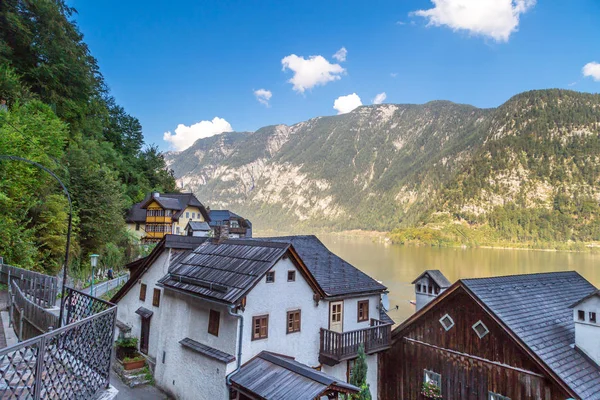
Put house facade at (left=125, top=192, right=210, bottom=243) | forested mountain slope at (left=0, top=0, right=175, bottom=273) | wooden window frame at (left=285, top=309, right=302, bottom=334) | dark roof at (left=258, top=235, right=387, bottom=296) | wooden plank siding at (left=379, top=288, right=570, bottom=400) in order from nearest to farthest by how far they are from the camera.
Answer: wooden plank siding at (left=379, top=288, right=570, bottom=400) < wooden window frame at (left=285, top=309, right=302, bottom=334) < dark roof at (left=258, top=235, right=387, bottom=296) < forested mountain slope at (left=0, top=0, right=175, bottom=273) < house facade at (left=125, top=192, right=210, bottom=243)

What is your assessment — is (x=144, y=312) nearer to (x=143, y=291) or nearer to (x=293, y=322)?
(x=143, y=291)

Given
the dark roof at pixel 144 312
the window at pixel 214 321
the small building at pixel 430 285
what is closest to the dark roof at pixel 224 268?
the window at pixel 214 321

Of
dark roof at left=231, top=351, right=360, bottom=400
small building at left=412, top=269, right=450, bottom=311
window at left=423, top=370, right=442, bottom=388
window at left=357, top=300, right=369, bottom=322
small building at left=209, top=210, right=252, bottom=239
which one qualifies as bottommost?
window at left=423, top=370, right=442, bottom=388

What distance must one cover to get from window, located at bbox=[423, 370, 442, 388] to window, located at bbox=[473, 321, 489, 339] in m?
2.24

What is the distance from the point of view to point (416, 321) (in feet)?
46.1

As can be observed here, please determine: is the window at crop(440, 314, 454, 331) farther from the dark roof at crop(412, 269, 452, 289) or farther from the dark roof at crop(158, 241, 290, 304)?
the dark roof at crop(158, 241, 290, 304)

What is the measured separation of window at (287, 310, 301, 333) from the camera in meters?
13.4

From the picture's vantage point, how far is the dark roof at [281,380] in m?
10.1

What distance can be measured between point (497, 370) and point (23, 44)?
114ft

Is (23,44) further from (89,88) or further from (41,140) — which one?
(41,140)

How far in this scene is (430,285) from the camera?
1600 centimetres

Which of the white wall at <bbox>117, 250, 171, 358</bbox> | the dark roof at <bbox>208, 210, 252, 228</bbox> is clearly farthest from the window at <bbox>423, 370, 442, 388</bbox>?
the dark roof at <bbox>208, 210, 252, 228</bbox>

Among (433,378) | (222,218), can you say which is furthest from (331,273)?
(222,218)

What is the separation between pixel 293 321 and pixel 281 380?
9.23ft
